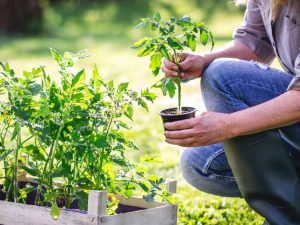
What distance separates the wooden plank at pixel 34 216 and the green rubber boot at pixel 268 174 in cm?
59

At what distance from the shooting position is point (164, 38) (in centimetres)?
274

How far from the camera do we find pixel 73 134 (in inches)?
108

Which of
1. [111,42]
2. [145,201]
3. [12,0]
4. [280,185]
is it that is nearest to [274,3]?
[280,185]

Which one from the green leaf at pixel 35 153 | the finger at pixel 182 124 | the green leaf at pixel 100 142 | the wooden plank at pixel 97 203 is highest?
the finger at pixel 182 124

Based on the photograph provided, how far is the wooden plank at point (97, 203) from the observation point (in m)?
2.61

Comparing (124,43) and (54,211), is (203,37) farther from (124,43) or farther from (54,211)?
(124,43)

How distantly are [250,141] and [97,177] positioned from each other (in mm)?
537

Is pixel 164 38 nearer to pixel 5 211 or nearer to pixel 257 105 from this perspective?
pixel 257 105

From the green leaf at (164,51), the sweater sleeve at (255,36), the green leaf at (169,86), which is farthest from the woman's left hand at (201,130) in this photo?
the sweater sleeve at (255,36)

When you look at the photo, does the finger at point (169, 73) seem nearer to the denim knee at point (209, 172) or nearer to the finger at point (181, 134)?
the finger at point (181, 134)

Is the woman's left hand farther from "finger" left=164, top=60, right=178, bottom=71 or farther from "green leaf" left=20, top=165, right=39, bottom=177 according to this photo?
"green leaf" left=20, top=165, right=39, bottom=177

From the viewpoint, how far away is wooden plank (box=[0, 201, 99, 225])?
2.65m

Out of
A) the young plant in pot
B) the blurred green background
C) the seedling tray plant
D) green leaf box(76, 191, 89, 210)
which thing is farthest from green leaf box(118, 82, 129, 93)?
the blurred green background

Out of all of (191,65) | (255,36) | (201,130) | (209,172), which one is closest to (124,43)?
(255,36)
